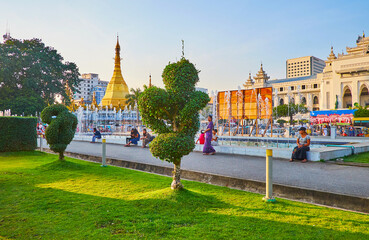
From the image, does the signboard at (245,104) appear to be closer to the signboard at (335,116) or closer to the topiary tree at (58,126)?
the topiary tree at (58,126)

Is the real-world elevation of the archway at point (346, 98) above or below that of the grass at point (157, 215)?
above

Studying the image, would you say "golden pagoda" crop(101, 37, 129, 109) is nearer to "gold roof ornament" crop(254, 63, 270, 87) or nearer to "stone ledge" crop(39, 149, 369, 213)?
"gold roof ornament" crop(254, 63, 270, 87)

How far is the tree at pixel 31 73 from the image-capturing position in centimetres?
3346

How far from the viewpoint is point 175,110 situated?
557 cm

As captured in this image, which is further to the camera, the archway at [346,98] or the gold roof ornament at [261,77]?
A: the gold roof ornament at [261,77]

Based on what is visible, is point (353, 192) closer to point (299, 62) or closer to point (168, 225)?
point (168, 225)

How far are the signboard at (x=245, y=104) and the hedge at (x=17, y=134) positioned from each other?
1716cm

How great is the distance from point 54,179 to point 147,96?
166 inches

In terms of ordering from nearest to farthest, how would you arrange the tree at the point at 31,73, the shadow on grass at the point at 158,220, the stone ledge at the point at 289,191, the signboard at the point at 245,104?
the shadow on grass at the point at 158,220 → the stone ledge at the point at 289,191 → the signboard at the point at 245,104 → the tree at the point at 31,73

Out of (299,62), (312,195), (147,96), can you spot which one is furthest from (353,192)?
(299,62)

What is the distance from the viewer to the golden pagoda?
2537 inches

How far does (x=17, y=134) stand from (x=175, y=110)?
12.1 meters

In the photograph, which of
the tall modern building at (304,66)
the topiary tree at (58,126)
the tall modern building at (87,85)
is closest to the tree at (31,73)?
the topiary tree at (58,126)

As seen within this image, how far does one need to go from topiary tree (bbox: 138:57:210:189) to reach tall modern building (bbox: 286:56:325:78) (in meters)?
173
